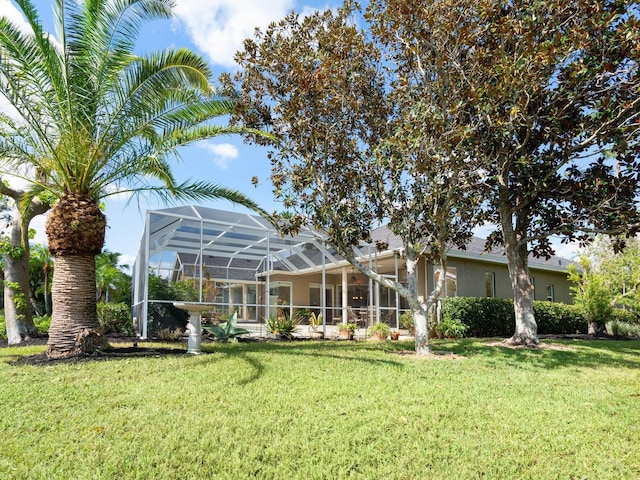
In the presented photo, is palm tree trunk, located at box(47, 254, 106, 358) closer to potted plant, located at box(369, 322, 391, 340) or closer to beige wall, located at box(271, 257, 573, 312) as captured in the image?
potted plant, located at box(369, 322, 391, 340)

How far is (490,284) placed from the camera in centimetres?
1995

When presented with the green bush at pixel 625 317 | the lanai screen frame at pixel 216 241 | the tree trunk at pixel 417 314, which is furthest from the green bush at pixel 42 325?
the green bush at pixel 625 317

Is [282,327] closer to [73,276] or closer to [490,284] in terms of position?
[73,276]

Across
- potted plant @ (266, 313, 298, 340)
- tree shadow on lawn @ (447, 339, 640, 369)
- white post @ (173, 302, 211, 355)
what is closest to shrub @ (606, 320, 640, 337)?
tree shadow on lawn @ (447, 339, 640, 369)

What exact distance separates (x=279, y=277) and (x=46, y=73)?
15749mm

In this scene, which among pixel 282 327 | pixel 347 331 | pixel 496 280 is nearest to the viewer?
pixel 282 327

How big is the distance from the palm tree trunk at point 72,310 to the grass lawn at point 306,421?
73 cm

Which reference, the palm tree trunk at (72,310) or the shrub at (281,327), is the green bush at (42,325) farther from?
the shrub at (281,327)

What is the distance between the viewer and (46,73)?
788 centimetres

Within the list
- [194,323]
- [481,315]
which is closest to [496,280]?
[481,315]

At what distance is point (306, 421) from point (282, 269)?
16.9 meters

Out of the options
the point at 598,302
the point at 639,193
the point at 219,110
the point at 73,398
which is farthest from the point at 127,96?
the point at 598,302

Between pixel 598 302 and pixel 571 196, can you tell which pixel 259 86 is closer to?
pixel 571 196

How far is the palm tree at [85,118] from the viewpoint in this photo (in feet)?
25.6
